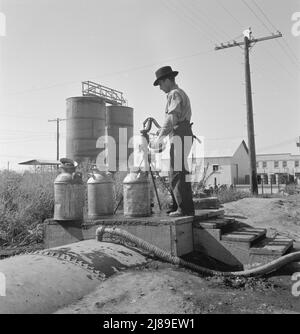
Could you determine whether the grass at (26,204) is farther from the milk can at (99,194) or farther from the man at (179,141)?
the man at (179,141)

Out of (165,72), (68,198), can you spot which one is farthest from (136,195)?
(165,72)

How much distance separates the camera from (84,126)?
25.5m

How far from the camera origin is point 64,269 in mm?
3785

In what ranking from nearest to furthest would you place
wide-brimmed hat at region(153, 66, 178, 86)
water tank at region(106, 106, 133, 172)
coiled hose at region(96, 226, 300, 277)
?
coiled hose at region(96, 226, 300, 277), wide-brimmed hat at region(153, 66, 178, 86), water tank at region(106, 106, 133, 172)

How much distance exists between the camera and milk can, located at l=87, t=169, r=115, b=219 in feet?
19.1

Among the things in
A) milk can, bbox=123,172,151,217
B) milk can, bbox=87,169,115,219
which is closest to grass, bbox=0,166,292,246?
milk can, bbox=87,169,115,219

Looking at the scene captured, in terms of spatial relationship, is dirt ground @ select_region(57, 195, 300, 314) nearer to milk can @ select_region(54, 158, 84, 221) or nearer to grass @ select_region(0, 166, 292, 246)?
milk can @ select_region(54, 158, 84, 221)

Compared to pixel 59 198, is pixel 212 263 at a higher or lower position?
lower

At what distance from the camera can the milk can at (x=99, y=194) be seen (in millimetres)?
5816

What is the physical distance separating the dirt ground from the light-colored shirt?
1.74 meters

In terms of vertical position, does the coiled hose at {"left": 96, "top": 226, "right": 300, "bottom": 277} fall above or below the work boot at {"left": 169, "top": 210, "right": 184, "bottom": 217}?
below

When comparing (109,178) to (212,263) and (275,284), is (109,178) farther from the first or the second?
(275,284)

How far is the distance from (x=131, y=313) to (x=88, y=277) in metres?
0.83
